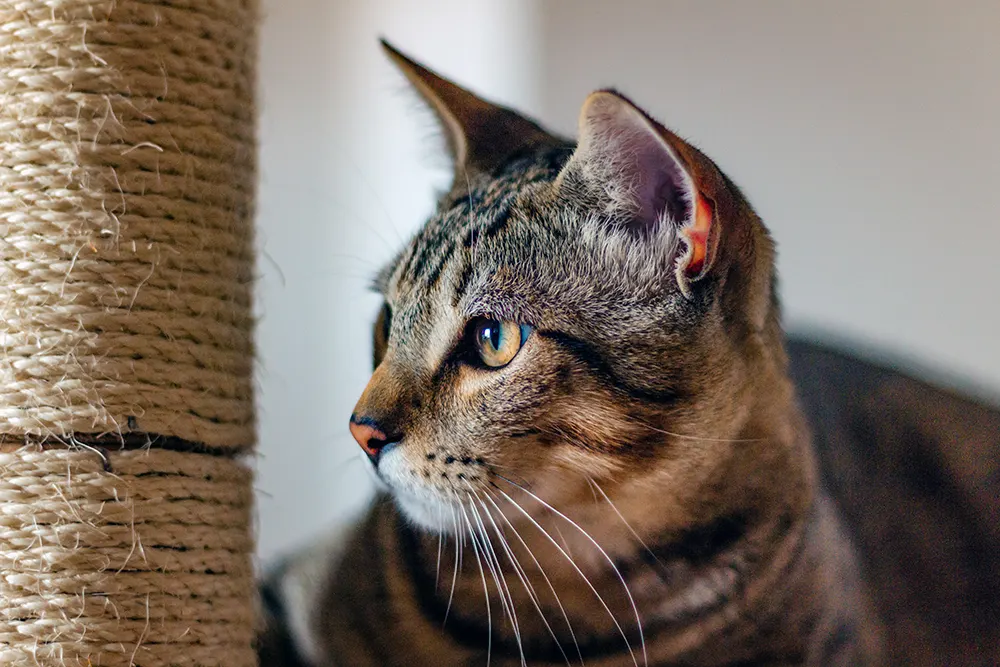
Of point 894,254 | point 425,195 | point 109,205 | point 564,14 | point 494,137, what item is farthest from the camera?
point 425,195

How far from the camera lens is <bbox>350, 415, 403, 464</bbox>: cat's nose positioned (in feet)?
2.21

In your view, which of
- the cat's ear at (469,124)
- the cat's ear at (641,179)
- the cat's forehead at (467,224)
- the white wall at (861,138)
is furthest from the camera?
the white wall at (861,138)

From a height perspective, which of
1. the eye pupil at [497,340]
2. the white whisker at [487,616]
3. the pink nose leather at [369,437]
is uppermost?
the eye pupil at [497,340]

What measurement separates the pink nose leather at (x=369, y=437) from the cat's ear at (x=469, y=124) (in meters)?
0.33

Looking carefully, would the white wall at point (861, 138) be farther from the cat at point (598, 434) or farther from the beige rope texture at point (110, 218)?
the beige rope texture at point (110, 218)

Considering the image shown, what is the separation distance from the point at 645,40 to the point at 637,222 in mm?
575

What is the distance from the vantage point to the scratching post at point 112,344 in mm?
610

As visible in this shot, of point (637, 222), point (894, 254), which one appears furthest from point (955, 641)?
point (637, 222)

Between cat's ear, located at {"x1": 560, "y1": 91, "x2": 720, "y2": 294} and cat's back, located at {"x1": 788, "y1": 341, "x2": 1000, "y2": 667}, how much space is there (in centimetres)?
44

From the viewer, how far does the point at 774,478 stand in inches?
29.1

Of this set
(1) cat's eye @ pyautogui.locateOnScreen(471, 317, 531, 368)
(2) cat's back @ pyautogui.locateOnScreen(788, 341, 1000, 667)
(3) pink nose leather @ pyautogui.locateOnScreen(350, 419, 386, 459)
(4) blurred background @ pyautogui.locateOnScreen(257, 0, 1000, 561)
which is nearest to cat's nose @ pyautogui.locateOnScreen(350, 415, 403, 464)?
(3) pink nose leather @ pyautogui.locateOnScreen(350, 419, 386, 459)

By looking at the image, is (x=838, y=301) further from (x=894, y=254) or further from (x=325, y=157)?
(x=325, y=157)

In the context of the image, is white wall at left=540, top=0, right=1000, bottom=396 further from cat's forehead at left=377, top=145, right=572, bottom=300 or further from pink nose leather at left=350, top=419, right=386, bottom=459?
pink nose leather at left=350, top=419, right=386, bottom=459

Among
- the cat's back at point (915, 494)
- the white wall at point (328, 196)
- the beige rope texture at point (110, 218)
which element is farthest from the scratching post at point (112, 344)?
the cat's back at point (915, 494)
